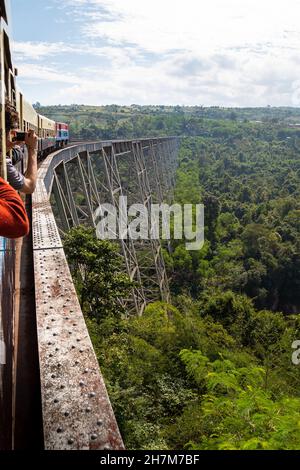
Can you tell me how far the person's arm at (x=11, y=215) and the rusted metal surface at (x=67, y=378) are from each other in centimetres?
74

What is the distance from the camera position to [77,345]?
2221 millimetres

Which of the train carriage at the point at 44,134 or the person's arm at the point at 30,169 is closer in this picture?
the person's arm at the point at 30,169

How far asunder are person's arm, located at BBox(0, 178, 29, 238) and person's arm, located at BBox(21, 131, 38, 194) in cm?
116

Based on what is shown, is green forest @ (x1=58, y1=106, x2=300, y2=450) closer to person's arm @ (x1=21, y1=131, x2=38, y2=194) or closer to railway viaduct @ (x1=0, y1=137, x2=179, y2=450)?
railway viaduct @ (x1=0, y1=137, x2=179, y2=450)

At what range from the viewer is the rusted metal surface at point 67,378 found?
1.63m

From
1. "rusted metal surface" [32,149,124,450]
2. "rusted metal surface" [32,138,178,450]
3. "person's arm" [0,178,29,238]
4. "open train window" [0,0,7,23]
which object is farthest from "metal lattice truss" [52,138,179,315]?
"person's arm" [0,178,29,238]

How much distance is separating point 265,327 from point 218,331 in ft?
8.03

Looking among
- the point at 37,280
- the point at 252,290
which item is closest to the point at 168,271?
the point at 252,290

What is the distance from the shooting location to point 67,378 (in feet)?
6.43

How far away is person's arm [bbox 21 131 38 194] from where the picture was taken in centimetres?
281

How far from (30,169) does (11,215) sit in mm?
1386

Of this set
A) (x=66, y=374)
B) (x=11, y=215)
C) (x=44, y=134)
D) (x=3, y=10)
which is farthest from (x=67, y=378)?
(x=44, y=134)

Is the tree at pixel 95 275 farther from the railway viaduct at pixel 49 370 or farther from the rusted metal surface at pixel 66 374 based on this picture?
the rusted metal surface at pixel 66 374

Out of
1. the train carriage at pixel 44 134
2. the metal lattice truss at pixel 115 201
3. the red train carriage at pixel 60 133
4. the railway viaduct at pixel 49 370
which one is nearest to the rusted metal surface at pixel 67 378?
the railway viaduct at pixel 49 370
